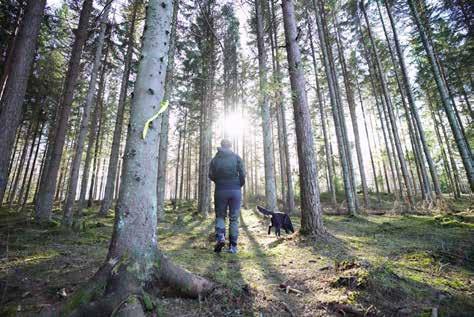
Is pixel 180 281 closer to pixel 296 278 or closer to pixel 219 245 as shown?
pixel 296 278

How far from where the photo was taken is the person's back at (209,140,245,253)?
4562 millimetres

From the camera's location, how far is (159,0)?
2.91 m

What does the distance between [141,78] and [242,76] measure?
17119mm

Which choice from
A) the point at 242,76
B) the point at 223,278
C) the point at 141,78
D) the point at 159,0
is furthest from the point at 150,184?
the point at 242,76

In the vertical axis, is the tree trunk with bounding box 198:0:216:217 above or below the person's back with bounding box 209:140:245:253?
above

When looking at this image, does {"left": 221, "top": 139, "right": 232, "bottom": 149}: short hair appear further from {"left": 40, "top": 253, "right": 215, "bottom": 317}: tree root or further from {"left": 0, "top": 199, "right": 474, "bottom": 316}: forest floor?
{"left": 40, "top": 253, "right": 215, "bottom": 317}: tree root

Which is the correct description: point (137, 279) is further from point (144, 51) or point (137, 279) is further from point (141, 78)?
point (144, 51)

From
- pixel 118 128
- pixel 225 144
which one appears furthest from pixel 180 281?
pixel 118 128

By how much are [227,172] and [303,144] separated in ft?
7.69

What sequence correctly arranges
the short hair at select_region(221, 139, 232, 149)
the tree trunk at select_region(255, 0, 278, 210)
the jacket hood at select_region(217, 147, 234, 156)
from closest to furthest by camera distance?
the jacket hood at select_region(217, 147, 234, 156), the short hair at select_region(221, 139, 232, 149), the tree trunk at select_region(255, 0, 278, 210)

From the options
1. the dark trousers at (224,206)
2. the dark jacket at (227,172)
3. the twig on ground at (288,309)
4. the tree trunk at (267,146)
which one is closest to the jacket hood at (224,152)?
the dark jacket at (227,172)

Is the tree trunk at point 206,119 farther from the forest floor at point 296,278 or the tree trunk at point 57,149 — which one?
the forest floor at point 296,278

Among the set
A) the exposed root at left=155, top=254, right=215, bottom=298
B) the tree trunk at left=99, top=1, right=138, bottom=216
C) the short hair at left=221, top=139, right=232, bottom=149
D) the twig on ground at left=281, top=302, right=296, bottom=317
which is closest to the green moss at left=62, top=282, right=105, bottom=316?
the exposed root at left=155, top=254, right=215, bottom=298

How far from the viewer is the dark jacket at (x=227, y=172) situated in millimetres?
4605
